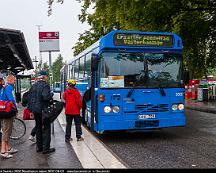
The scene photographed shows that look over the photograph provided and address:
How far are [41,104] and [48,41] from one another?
5.44 m

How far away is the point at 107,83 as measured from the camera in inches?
415

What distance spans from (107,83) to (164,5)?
8.60 metres

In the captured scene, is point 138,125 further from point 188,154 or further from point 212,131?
point 212,131

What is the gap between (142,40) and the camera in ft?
35.9

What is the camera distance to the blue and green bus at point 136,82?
415 inches

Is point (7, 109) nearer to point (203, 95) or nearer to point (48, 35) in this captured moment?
point (48, 35)

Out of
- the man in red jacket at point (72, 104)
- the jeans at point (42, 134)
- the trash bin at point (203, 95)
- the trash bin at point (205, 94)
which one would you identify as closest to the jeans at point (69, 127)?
the man in red jacket at point (72, 104)

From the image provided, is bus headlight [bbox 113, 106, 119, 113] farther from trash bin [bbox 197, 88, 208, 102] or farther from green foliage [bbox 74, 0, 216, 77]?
trash bin [bbox 197, 88, 208, 102]

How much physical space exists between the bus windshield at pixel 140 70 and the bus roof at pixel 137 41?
0.21m

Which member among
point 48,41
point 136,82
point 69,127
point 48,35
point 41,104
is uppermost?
point 48,35

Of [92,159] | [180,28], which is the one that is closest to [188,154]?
[92,159]

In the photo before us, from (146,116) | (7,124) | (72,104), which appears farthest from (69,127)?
(7,124)

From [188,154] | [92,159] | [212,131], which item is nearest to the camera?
[92,159]

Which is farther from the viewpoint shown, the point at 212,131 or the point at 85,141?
the point at 212,131
